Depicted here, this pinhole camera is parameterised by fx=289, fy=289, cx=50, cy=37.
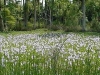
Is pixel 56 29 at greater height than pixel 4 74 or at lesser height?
lesser

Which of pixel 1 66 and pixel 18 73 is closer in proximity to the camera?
pixel 18 73

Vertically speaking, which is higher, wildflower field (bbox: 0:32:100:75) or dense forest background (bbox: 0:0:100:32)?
wildflower field (bbox: 0:32:100:75)

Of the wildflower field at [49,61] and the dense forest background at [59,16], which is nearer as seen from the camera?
the wildflower field at [49,61]

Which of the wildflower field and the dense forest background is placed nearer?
the wildflower field

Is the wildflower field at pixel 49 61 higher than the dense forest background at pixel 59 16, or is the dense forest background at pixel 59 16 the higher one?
the wildflower field at pixel 49 61

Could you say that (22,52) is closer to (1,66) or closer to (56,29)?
(1,66)


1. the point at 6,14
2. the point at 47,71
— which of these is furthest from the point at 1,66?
the point at 6,14

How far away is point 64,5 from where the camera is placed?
55344 millimetres

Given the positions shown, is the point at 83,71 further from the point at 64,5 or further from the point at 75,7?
the point at 64,5

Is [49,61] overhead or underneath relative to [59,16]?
overhead

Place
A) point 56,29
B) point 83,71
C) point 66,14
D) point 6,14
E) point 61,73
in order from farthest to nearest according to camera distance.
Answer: point 66,14
point 6,14
point 56,29
point 83,71
point 61,73

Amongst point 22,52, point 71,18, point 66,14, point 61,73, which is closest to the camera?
point 61,73

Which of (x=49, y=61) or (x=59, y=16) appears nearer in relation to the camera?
(x=49, y=61)

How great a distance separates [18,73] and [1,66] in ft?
2.96
